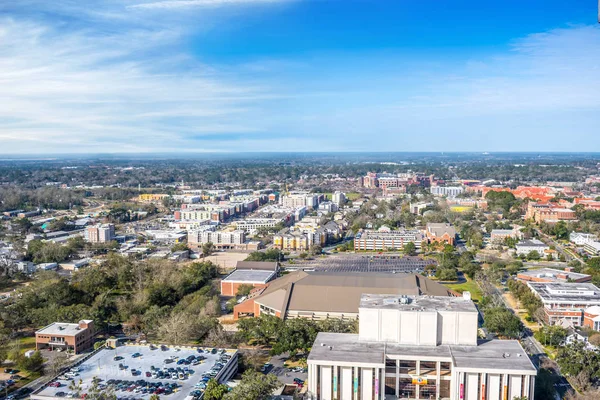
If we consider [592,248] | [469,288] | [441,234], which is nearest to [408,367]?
[469,288]

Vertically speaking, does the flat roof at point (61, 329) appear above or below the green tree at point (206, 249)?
above

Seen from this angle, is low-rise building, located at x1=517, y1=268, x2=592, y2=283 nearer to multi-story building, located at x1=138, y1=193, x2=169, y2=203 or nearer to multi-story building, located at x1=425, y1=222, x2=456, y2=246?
multi-story building, located at x1=425, y1=222, x2=456, y2=246

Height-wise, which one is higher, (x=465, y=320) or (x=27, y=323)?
(x=465, y=320)

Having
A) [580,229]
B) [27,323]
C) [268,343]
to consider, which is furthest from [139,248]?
[580,229]

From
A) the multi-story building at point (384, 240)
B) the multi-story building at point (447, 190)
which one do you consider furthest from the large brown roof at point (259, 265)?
the multi-story building at point (447, 190)

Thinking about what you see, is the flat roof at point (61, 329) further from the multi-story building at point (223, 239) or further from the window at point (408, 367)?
the multi-story building at point (223, 239)

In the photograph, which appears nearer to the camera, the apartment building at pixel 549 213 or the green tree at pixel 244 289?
the green tree at pixel 244 289

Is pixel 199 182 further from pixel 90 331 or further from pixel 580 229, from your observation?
pixel 90 331
